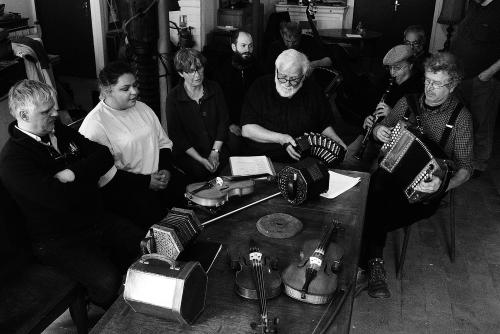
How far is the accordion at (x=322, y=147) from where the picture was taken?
2.73 metres

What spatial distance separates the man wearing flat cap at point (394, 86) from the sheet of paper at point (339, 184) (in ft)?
2.55

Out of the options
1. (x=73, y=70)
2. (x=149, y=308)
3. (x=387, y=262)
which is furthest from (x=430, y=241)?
(x=73, y=70)

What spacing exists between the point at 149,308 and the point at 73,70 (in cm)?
577

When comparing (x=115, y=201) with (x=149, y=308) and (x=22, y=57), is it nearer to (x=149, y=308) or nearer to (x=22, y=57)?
(x=149, y=308)

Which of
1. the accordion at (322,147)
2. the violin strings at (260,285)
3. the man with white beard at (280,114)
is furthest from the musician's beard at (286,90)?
the violin strings at (260,285)

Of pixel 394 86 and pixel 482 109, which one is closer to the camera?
pixel 482 109

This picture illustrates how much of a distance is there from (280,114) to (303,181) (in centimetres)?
102

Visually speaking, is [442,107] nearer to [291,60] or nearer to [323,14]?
[291,60]

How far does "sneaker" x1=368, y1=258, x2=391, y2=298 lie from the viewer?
2908 mm

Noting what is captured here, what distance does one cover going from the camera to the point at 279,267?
1.81 metres

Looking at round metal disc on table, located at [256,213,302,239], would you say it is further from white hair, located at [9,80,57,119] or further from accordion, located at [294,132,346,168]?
white hair, located at [9,80,57,119]

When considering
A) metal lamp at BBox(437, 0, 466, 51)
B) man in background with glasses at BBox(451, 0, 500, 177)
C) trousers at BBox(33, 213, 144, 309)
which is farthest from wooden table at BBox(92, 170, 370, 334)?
metal lamp at BBox(437, 0, 466, 51)

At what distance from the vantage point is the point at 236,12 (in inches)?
252

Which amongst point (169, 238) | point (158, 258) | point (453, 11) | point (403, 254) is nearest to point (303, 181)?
point (169, 238)
